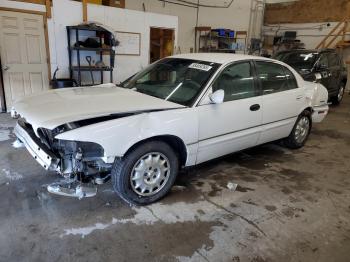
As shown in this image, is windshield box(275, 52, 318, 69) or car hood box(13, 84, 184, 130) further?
windshield box(275, 52, 318, 69)

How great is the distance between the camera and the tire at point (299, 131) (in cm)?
425

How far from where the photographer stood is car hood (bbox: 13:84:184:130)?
7.64 feet

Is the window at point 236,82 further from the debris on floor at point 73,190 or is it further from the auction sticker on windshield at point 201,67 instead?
the debris on floor at point 73,190

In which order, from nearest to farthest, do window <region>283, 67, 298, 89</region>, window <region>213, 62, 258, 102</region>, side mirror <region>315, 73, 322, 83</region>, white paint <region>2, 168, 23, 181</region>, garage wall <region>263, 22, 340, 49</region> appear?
A: 1. window <region>213, 62, 258, 102</region>
2. white paint <region>2, 168, 23, 181</region>
3. window <region>283, 67, 298, 89</region>
4. side mirror <region>315, 73, 322, 83</region>
5. garage wall <region>263, 22, 340, 49</region>

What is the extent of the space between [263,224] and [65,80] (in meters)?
5.27

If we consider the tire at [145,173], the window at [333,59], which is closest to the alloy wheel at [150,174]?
the tire at [145,173]

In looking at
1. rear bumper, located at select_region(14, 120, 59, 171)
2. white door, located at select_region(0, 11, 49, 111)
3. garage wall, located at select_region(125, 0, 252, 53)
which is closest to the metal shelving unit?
white door, located at select_region(0, 11, 49, 111)

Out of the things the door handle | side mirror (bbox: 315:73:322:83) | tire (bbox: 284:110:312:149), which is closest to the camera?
the door handle

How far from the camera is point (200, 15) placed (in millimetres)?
10875

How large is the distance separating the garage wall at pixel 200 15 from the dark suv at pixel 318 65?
4018 mm

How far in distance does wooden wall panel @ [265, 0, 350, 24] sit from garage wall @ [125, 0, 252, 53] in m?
1.29

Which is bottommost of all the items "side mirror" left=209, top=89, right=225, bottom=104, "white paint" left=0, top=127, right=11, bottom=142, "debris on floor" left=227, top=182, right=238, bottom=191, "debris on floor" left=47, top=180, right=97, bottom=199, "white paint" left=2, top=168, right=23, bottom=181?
"debris on floor" left=227, top=182, right=238, bottom=191

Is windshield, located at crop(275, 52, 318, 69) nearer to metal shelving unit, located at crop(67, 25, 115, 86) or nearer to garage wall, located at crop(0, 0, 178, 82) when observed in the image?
garage wall, located at crop(0, 0, 178, 82)

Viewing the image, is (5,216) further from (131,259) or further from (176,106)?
(176,106)
